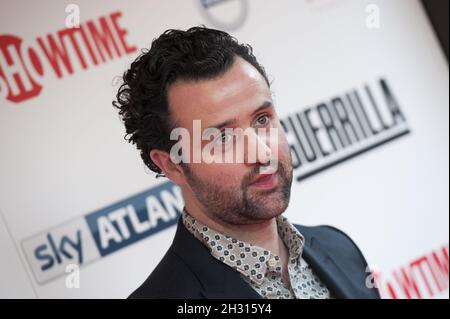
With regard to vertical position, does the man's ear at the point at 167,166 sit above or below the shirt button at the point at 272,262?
above

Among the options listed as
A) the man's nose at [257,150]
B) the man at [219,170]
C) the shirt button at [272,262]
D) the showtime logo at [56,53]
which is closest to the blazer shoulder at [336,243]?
the man at [219,170]

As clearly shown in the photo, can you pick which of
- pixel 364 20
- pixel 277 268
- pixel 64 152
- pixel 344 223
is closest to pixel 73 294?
pixel 64 152

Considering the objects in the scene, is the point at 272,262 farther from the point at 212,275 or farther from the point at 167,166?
the point at 167,166

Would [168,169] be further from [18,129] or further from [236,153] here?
[18,129]

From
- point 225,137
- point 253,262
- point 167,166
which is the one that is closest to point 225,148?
point 225,137

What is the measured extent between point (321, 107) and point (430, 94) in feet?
1.73

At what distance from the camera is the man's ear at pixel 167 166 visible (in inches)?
74.5

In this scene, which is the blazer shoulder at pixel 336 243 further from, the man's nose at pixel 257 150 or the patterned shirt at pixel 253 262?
the man's nose at pixel 257 150

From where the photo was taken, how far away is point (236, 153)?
1.84 metres

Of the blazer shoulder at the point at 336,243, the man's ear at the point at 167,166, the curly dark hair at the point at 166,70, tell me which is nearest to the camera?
the curly dark hair at the point at 166,70

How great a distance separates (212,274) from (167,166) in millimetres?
327

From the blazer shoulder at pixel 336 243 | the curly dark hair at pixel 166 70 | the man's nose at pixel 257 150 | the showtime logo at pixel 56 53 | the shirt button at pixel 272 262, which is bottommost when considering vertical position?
the blazer shoulder at pixel 336 243

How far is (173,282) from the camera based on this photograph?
5.99ft

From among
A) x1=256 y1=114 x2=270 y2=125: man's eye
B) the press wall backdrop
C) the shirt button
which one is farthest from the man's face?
the press wall backdrop
